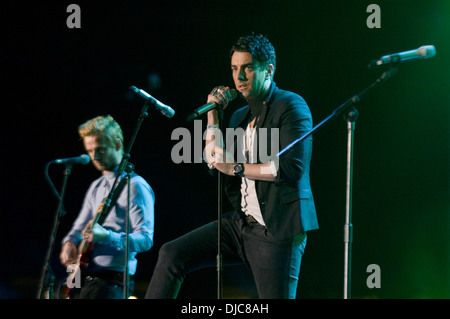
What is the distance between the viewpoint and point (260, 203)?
2.36 metres

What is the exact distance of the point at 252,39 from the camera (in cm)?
248

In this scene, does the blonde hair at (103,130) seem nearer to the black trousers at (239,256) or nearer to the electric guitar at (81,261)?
the electric guitar at (81,261)

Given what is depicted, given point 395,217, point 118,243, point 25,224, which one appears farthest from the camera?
point 25,224

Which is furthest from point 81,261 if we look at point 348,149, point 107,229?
point 348,149

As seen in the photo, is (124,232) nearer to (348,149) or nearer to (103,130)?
(103,130)

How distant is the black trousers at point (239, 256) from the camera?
2213 mm

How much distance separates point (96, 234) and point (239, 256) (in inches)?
34.2

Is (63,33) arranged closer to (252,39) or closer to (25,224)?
(25,224)

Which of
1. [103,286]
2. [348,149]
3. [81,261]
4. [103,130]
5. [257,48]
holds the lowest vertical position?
[103,286]

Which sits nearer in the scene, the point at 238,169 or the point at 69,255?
the point at 238,169

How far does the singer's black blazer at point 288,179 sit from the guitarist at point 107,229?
0.83 metres

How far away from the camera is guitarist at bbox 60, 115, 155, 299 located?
288cm
